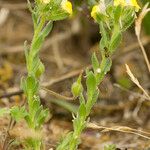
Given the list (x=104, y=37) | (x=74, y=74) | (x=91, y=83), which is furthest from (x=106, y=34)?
(x=74, y=74)

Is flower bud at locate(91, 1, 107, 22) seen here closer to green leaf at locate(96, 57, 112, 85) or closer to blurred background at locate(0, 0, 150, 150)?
green leaf at locate(96, 57, 112, 85)

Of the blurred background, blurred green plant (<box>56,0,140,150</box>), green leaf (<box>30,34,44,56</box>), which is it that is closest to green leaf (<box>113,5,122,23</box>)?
blurred green plant (<box>56,0,140,150</box>)

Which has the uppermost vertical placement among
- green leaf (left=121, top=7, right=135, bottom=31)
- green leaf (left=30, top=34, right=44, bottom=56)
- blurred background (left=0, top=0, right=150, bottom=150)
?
green leaf (left=121, top=7, right=135, bottom=31)

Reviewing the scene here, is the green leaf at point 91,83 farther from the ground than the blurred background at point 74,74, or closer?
farther from the ground

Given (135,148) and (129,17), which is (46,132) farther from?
(129,17)

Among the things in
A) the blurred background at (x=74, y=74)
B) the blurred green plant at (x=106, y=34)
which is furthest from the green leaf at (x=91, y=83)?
the blurred background at (x=74, y=74)

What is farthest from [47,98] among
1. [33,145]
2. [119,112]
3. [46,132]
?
[33,145]

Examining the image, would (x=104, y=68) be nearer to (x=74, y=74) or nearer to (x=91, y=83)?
(x=91, y=83)

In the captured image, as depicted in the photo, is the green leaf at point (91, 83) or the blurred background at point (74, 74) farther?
the blurred background at point (74, 74)

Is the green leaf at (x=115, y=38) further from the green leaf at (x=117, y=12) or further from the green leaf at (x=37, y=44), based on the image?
the green leaf at (x=37, y=44)
